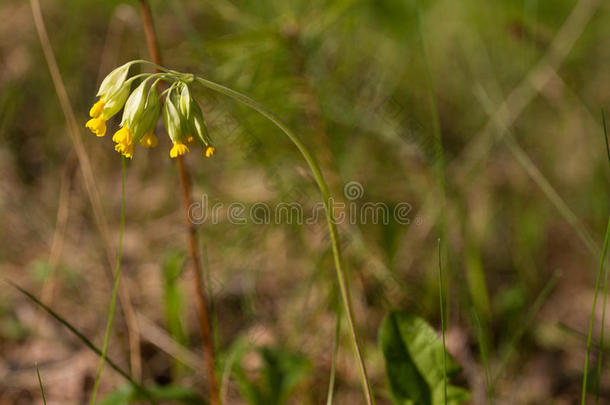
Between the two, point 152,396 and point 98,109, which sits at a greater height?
point 98,109

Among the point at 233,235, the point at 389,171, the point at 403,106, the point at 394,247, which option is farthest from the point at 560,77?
the point at 233,235

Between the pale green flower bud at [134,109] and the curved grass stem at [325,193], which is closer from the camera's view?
the curved grass stem at [325,193]

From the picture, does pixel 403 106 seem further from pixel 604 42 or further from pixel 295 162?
pixel 604 42

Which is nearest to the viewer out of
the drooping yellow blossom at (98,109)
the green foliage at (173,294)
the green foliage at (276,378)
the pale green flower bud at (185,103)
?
the pale green flower bud at (185,103)

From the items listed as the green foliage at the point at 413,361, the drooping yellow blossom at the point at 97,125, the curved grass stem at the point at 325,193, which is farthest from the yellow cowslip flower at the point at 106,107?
the green foliage at the point at 413,361

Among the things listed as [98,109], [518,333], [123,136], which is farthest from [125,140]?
[518,333]

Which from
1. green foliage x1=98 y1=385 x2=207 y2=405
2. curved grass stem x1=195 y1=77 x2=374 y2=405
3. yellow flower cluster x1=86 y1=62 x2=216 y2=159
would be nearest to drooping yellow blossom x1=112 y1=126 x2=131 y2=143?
yellow flower cluster x1=86 y1=62 x2=216 y2=159

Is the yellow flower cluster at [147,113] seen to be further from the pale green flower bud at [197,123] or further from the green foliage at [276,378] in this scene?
the green foliage at [276,378]

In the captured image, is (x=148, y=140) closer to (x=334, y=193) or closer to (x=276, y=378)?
(x=276, y=378)
